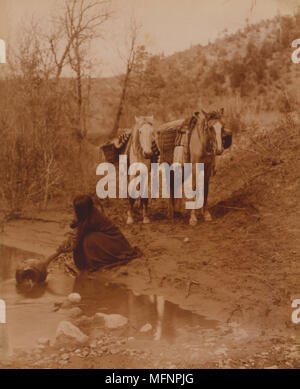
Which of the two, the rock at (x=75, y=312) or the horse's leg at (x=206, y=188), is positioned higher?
the horse's leg at (x=206, y=188)

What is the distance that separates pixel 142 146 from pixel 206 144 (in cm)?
78

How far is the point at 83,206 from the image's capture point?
5227mm

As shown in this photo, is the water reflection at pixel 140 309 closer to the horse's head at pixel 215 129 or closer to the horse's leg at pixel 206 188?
the horse's leg at pixel 206 188

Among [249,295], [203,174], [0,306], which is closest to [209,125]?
[203,174]

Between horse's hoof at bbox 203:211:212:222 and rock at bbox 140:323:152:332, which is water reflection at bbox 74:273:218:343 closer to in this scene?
rock at bbox 140:323:152:332

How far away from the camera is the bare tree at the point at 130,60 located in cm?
549

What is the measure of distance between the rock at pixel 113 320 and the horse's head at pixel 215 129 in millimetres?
2245

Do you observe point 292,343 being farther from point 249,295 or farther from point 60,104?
point 60,104

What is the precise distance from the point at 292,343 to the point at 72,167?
126 inches

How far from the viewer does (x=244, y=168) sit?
594cm

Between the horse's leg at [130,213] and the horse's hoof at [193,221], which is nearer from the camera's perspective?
the horse's hoof at [193,221]

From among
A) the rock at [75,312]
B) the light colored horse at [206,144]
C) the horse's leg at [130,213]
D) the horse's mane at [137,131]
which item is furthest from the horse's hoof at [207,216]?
the rock at [75,312]
